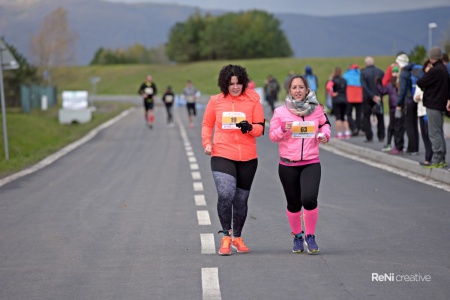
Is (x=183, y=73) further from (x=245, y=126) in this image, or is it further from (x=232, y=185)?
(x=245, y=126)

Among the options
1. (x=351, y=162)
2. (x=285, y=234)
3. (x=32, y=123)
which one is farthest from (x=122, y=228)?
(x=32, y=123)

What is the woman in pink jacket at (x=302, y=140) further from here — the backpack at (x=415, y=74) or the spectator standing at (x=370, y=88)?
the spectator standing at (x=370, y=88)

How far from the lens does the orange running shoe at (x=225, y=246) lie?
8.87 meters

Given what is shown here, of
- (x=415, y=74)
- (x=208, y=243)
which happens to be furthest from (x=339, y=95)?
(x=208, y=243)

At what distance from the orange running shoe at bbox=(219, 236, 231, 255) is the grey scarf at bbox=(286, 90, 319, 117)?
1.30 m

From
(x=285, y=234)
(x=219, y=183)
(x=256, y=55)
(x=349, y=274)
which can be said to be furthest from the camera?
(x=256, y=55)

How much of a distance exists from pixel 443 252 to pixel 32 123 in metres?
28.0

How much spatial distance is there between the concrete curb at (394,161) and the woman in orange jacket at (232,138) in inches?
267

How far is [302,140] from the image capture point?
8844 mm

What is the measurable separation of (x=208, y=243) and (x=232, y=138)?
1.12 m

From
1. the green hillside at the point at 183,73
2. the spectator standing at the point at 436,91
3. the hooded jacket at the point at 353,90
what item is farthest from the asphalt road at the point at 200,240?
the green hillside at the point at 183,73

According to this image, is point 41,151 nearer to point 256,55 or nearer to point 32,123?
point 32,123

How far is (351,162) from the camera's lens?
19844 mm

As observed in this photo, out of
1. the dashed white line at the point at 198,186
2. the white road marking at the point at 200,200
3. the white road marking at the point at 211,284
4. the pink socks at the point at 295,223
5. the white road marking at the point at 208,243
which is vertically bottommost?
the dashed white line at the point at 198,186
